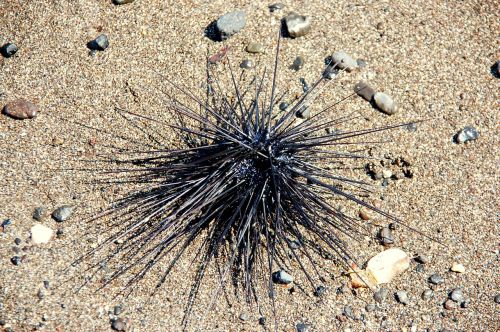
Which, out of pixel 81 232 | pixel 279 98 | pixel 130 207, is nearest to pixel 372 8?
pixel 279 98

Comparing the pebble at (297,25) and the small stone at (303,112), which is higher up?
the pebble at (297,25)

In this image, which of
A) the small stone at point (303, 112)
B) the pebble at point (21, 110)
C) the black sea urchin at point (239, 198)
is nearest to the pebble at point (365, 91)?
the black sea urchin at point (239, 198)

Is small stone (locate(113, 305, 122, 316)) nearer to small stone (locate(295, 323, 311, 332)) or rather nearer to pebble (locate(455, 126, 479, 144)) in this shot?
small stone (locate(295, 323, 311, 332))

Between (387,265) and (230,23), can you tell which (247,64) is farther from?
(387,265)

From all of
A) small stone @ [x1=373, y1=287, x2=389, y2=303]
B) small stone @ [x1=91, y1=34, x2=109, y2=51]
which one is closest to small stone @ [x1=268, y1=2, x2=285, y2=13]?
small stone @ [x1=91, y1=34, x2=109, y2=51]

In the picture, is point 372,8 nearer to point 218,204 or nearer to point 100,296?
point 218,204

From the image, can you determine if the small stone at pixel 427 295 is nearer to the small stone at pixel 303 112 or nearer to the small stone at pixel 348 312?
the small stone at pixel 348 312
